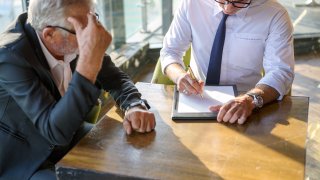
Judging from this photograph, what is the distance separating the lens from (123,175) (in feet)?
3.82

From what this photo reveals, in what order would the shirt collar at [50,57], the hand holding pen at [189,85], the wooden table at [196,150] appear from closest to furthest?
the wooden table at [196,150]
the shirt collar at [50,57]
the hand holding pen at [189,85]

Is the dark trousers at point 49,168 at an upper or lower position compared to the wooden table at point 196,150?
lower

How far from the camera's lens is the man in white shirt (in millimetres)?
1821

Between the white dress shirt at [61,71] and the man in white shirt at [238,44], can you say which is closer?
the white dress shirt at [61,71]

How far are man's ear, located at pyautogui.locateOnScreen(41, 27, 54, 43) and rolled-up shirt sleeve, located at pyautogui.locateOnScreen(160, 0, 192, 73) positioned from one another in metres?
0.76

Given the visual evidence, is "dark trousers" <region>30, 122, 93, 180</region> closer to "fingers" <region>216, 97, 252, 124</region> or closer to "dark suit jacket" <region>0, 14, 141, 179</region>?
"dark suit jacket" <region>0, 14, 141, 179</region>

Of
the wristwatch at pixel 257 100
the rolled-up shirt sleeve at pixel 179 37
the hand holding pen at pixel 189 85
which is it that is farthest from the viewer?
the rolled-up shirt sleeve at pixel 179 37

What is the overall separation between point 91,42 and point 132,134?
355 mm

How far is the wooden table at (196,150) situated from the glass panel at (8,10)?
1432 millimetres

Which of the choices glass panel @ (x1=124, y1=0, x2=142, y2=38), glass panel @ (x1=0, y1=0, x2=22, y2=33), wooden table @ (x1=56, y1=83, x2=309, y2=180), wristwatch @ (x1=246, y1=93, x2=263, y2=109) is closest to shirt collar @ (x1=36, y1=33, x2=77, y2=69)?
wooden table @ (x1=56, y1=83, x2=309, y2=180)

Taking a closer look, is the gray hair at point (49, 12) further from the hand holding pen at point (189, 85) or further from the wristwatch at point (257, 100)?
the wristwatch at point (257, 100)

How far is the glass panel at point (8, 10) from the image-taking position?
8.50ft

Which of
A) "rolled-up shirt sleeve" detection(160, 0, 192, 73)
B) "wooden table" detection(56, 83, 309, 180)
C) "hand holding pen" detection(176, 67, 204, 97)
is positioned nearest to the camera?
"wooden table" detection(56, 83, 309, 180)

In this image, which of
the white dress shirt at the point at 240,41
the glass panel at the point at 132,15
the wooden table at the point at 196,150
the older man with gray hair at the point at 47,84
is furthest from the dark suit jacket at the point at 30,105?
the glass panel at the point at 132,15
